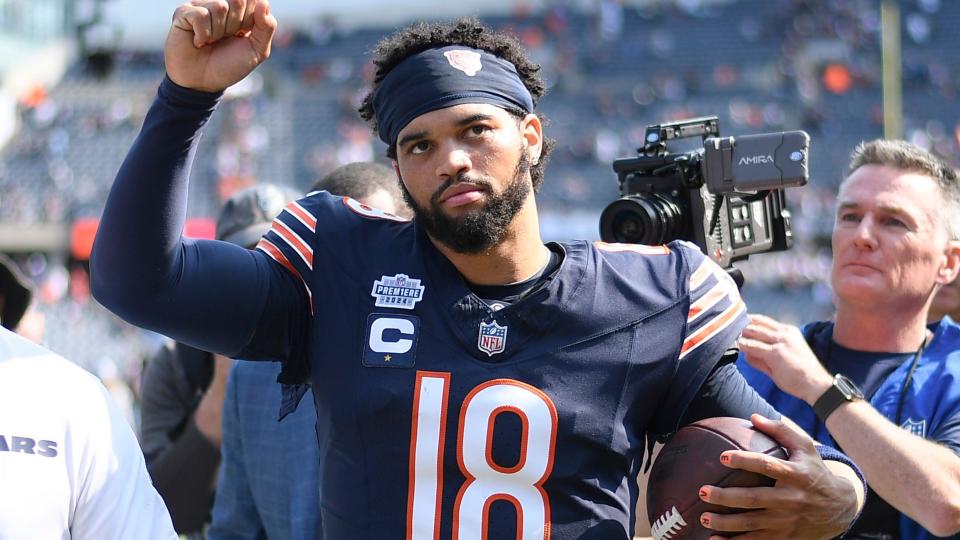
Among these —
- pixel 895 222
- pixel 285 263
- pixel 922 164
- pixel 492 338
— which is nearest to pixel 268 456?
pixel 285 263

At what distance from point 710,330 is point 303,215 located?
0.74 metres

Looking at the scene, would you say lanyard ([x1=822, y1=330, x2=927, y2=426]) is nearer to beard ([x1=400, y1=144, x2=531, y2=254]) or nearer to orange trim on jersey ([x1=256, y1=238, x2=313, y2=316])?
beard ([x1=400, y1=144, x2=531, y2=254])

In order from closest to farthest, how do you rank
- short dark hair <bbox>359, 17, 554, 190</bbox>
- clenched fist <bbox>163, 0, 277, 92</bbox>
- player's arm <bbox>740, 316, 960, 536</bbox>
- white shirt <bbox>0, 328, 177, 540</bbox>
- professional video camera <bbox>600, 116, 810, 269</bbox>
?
white shirt <bbox>0, 328, 177, 540</bbox> → clenched fist <bbox>163, 0, 277, 92</bbox> → short dark hair <bbox>359, 17, 554, 190</bbox> → professional video camera <bbox>600, 116, 810, 269</bbox> → player's arm <bbox>740, 316, 960, 536</bbox>

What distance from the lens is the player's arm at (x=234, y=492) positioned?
269 centimetres

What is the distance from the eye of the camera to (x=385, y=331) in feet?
6.21

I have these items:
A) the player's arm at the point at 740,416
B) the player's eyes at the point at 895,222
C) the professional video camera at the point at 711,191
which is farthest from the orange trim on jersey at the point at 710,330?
the player's eyes at the point at 895,222

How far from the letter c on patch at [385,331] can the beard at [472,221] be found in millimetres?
165

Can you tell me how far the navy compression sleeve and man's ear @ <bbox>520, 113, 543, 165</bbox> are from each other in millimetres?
562

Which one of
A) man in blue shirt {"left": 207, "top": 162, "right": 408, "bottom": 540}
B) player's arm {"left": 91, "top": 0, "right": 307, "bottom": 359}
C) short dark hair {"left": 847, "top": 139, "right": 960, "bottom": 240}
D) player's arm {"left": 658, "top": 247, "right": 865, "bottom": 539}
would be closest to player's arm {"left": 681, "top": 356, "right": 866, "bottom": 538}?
player's arm {"left": 658, "top": 247, "right": 865, "bottom": 539}

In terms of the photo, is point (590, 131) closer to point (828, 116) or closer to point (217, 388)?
point (828, 116)

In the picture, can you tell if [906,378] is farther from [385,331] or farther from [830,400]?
[385,331]

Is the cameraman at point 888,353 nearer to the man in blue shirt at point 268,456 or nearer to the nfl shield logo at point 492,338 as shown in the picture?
the nfl shield logo at point 492,338

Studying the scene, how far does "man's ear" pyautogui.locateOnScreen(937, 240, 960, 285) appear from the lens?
2957 mm

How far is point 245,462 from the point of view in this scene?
2.69 m
